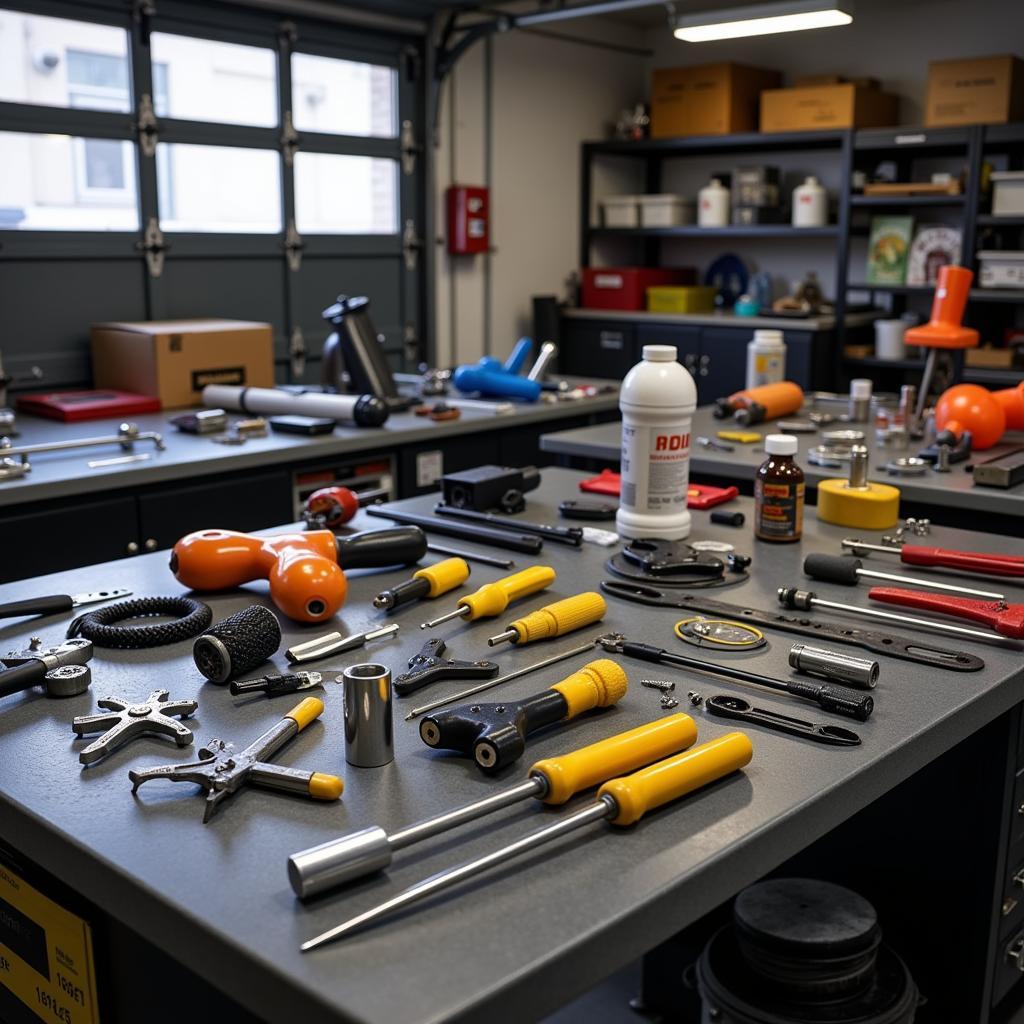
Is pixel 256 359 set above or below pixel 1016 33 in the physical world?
below

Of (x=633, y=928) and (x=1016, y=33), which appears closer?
(x=633, y=928)

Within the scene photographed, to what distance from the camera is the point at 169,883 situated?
0.87 m

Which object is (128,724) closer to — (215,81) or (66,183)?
(66,183)

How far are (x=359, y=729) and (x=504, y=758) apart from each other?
5.6 inches

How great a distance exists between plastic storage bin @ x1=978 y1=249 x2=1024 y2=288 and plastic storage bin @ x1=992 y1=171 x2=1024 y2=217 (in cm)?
16

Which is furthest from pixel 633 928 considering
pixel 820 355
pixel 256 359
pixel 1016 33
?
pixel 1016 33

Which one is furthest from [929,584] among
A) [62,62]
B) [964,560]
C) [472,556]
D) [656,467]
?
[62,62]

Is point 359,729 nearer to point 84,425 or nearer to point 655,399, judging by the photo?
point 655,399

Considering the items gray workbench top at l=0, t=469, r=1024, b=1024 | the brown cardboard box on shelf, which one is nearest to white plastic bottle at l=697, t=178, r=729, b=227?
the brown cardboard box on shelf

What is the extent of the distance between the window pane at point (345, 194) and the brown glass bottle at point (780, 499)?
125 inches

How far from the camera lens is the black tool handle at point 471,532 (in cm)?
179

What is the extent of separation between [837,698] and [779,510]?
68 cm

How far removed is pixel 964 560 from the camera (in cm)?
167

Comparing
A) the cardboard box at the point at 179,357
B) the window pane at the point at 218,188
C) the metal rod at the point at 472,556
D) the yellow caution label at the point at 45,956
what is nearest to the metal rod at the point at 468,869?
the yellow caution label at the point at 45,956
